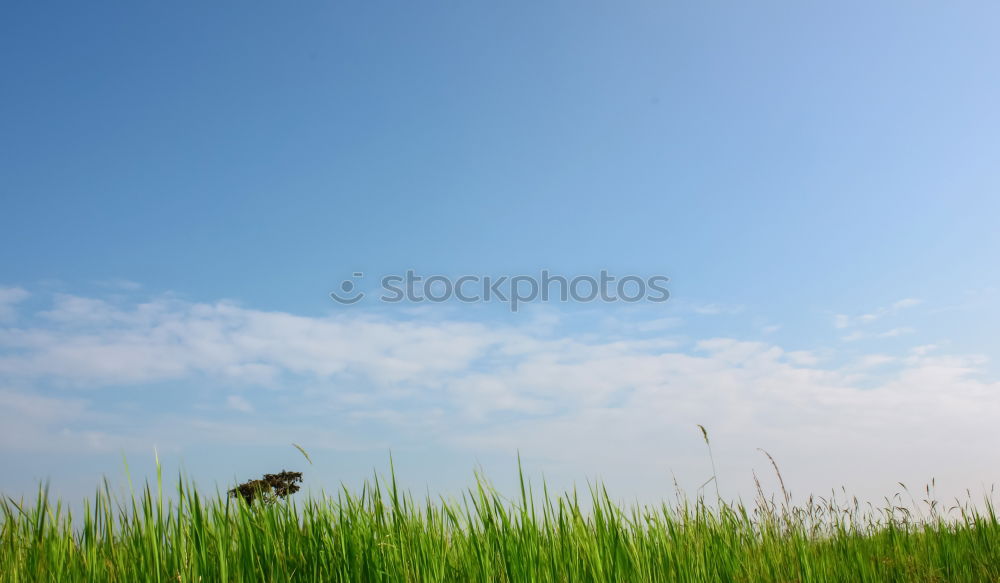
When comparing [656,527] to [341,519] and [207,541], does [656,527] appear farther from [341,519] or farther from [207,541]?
[207,541]

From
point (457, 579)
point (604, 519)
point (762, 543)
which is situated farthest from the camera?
point (762, 543)

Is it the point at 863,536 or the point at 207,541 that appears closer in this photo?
the point at 207,541

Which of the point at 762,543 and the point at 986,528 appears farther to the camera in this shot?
the point at 986,528

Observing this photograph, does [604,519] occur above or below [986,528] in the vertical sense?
above

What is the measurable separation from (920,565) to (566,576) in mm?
4600

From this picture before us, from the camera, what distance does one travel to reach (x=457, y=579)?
477cm

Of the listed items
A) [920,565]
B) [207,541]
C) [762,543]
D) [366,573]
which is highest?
[207,541]

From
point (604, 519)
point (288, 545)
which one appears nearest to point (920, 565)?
point (604, 519)

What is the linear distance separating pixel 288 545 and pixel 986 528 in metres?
8.51

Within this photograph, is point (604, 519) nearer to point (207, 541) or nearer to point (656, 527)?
point (656, 527)

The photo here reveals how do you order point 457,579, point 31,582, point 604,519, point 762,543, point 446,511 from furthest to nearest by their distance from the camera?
point 762,543, point 604,519, point 446,511, point 457,579, point 31,582

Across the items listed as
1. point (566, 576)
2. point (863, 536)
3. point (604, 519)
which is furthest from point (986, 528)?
point (566, 576)

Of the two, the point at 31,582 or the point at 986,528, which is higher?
the point at 31,582

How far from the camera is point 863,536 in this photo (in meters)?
Result: 8.52
